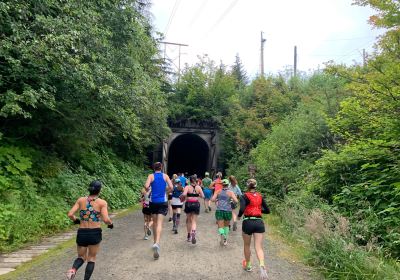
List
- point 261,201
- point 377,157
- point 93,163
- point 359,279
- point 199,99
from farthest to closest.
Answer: point 199,99 → point 93,163 → point 377,157 → point 261,201 → point 359,279

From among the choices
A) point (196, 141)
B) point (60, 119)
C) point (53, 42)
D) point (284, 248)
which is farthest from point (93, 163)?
point (196, 141)

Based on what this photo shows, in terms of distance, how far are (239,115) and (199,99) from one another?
509 cm

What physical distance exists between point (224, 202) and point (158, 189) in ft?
7.13

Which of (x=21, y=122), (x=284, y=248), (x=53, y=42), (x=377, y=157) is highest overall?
(x=53, y=42)

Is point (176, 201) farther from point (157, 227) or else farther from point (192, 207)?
point (157, 227)

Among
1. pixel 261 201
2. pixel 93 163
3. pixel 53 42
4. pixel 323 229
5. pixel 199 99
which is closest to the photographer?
pixel 261 201

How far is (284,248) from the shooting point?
8.99 meters

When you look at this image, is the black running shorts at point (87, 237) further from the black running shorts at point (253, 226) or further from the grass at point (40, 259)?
the black running shorts at point (253, 226)

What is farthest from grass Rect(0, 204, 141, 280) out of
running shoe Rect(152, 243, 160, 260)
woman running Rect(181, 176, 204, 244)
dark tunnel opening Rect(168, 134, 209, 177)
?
dark tunnel opening Rect(168, 134, 209, 177)

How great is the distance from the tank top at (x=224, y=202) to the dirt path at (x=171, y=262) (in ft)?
2.95

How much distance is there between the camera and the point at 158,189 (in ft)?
25.1

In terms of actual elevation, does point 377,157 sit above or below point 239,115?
below

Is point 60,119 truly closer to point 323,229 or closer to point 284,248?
point 284,248

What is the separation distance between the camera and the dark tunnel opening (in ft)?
125
